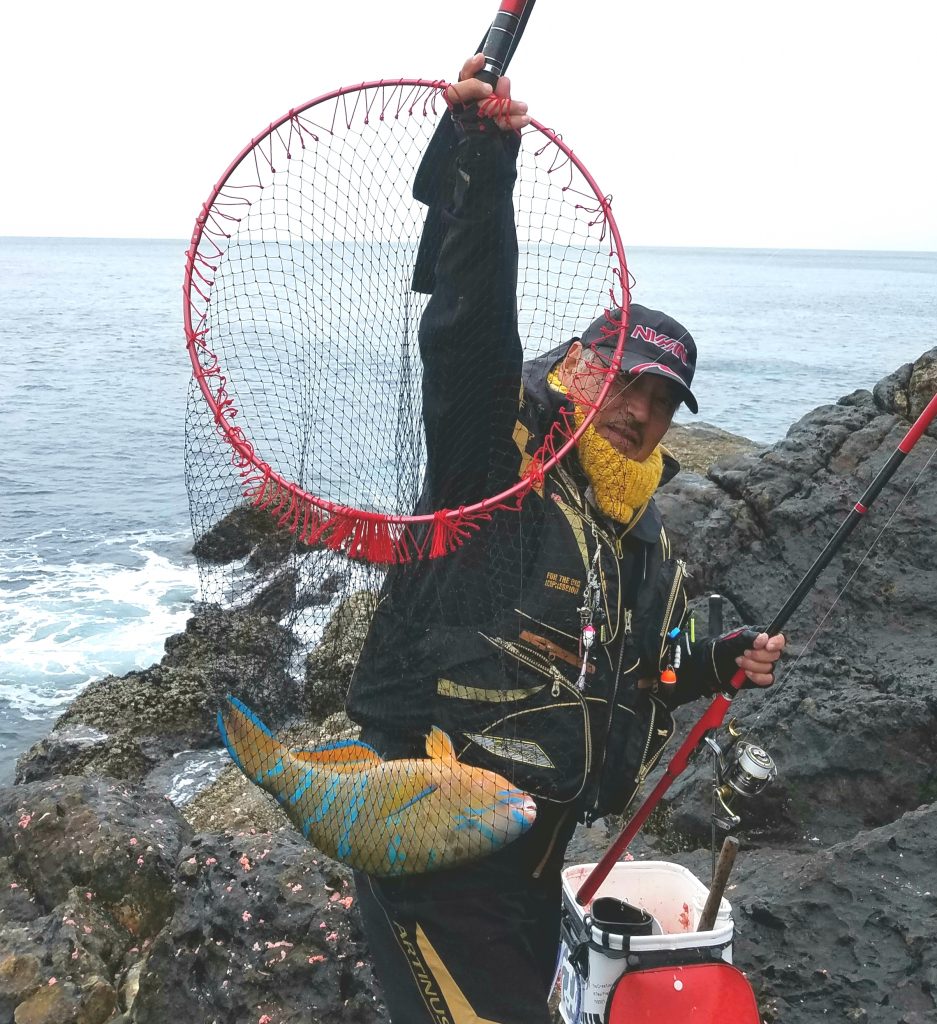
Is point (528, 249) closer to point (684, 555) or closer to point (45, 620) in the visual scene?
point (684, 555)

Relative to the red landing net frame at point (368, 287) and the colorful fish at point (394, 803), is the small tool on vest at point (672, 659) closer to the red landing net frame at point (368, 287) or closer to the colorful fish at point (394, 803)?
the colorful fish at point (394, 803)

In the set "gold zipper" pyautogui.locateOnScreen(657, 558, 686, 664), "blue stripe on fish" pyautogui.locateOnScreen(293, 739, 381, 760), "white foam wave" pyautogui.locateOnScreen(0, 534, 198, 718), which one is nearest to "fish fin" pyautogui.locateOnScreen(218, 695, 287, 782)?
"blue stripe on fish" pyautogui.locateOnScreen(293, 739, 381, 760)

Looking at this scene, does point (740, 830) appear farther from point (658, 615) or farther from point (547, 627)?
point (547, 627)

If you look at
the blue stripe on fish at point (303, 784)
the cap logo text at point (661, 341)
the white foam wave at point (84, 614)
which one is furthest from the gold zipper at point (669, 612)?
the white foam wave at point (84, 614)

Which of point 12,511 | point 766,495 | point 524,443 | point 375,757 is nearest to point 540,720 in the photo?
point 375,757

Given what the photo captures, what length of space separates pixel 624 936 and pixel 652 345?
5.89ft

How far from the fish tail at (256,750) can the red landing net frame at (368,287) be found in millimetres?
562

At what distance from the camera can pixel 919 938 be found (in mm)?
3305

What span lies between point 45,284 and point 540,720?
269 ft

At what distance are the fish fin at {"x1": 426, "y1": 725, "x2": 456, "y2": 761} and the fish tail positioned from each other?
412 millimetres

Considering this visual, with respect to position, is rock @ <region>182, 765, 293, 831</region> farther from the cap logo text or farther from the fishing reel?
the cap logo text

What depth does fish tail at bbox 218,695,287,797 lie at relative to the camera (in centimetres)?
251

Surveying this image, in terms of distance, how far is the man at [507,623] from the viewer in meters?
2.35

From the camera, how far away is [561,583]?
2570 millimetres
